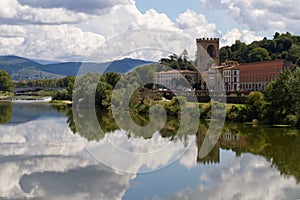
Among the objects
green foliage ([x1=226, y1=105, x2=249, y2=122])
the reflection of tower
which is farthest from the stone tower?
the reflection of tower

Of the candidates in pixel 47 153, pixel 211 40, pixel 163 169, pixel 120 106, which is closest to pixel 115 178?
pixel 163 169

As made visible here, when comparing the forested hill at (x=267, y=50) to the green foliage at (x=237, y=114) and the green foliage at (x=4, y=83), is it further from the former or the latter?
the green foliage at (x=4, y=83)

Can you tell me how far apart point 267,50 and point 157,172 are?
215 ft

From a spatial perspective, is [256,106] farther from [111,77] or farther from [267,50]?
[267,50]

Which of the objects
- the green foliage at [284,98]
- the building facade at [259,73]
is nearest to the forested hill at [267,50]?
the building facade at [259,73]

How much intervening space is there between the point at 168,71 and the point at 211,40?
14727 millimetres

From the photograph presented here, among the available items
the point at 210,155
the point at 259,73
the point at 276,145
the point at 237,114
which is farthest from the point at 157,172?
the point at 259,73

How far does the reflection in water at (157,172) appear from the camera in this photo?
1402 cm

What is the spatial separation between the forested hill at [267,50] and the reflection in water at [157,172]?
47.5 m

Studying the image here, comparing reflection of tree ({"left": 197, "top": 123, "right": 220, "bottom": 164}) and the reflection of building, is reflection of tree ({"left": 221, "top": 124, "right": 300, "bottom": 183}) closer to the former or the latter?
reflection of tree ({"left": 197, "top": 123, "right": 220, "bottom": 164})

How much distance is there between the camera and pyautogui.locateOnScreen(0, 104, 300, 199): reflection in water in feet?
46.0

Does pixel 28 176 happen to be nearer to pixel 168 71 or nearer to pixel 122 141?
pixel 122 141

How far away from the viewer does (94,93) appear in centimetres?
5394

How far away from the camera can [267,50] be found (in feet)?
258
